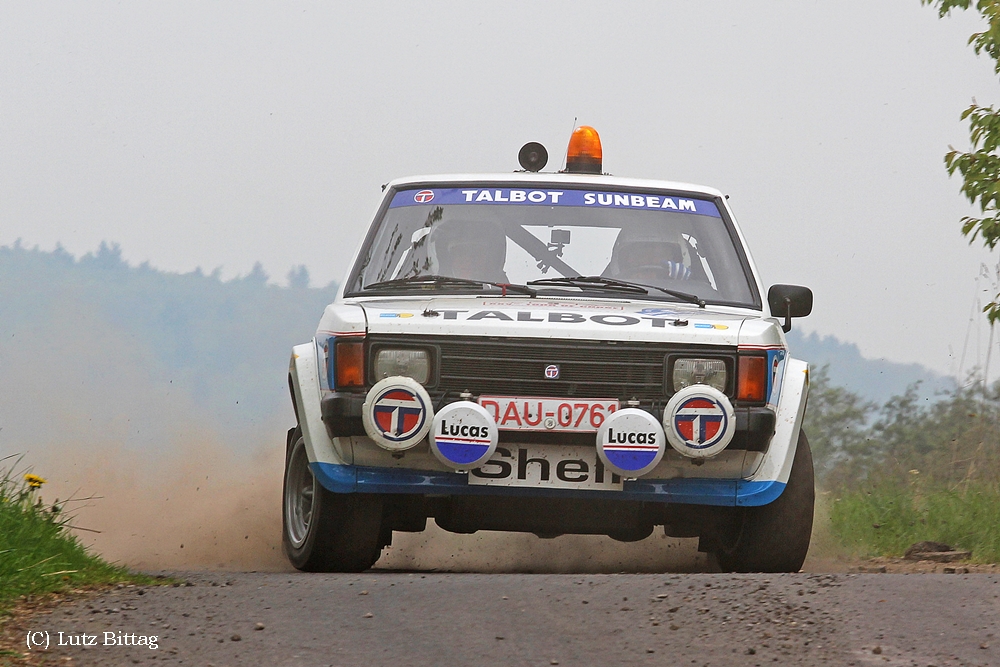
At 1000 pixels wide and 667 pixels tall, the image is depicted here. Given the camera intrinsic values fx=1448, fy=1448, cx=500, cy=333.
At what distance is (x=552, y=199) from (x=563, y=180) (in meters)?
0.20

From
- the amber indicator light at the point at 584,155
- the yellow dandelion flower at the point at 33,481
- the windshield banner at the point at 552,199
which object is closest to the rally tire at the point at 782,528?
the windshield banner at the point at 552,199

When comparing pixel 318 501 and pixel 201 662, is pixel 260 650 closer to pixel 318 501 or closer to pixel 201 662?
pixel 201 662

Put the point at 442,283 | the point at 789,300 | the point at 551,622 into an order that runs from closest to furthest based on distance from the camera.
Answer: the point at 551,622
the point at 442,283
the point at 789,300

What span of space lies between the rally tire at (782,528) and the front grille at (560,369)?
0.81 meters

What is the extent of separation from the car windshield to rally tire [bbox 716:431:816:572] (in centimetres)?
95

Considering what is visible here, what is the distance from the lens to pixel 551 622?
4684mm

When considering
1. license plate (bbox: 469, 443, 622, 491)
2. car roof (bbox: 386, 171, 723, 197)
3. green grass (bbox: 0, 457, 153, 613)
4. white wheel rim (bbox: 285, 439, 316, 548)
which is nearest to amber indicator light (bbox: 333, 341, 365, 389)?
license plate (bbox: 469, 443, 622, 491)

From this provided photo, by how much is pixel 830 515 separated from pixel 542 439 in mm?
4299

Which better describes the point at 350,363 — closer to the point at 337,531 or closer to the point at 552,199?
the point at 337,531

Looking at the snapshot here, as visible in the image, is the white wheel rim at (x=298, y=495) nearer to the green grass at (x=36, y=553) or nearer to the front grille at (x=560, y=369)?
the green grass at (x=36, y=553)

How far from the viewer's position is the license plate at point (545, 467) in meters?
5.82

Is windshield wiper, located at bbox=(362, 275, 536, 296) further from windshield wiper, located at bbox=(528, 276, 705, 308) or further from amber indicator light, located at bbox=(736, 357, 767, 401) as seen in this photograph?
amber indicator light, located at bbox=(736, 357, 767, 401)

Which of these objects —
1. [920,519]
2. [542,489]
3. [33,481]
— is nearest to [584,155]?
[542,489]

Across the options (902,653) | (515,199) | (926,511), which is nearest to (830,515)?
(926,511)
